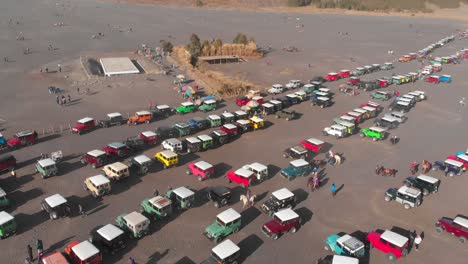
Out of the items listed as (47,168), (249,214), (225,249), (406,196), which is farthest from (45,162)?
(406,196)

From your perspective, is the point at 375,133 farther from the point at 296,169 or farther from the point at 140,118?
the point at 140,118

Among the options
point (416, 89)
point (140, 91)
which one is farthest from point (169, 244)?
point (416, 89)

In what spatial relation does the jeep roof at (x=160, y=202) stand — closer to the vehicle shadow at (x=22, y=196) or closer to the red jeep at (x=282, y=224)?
the red jeep at (x=282, y=224)

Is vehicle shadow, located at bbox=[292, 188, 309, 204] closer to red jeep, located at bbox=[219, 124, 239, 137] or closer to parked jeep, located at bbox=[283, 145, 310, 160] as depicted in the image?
parked jeep, located at bbox=[283, 145, 310, 160]

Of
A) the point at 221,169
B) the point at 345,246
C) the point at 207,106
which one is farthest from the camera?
the point at 207,106

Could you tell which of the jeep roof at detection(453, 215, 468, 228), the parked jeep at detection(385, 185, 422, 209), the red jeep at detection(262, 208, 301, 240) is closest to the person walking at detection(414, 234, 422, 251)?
the jeep roof at detection(453, 215, 468, 228)

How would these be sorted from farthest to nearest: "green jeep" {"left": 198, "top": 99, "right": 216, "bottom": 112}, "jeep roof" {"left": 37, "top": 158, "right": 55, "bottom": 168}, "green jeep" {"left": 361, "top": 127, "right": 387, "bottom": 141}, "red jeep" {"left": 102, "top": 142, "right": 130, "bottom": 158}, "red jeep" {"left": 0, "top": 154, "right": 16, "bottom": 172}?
1. "green jeep" {"left": 198, "top": 99, "right": 216, "bottom": 112}
2. "green jeep" {"left": 361, "top": 127, "right": 387, "bottom": 141}
3. "red jeep" {"left": 102, "top": 142, "right": 130, "bottom": 158}
4. "red jeep" {"left": 0, "top": 154, "right": 16, "bottom": 172}
5. "jeep roof" {"left": 37, "top": 158, "right": 55, "bottom": 168}
